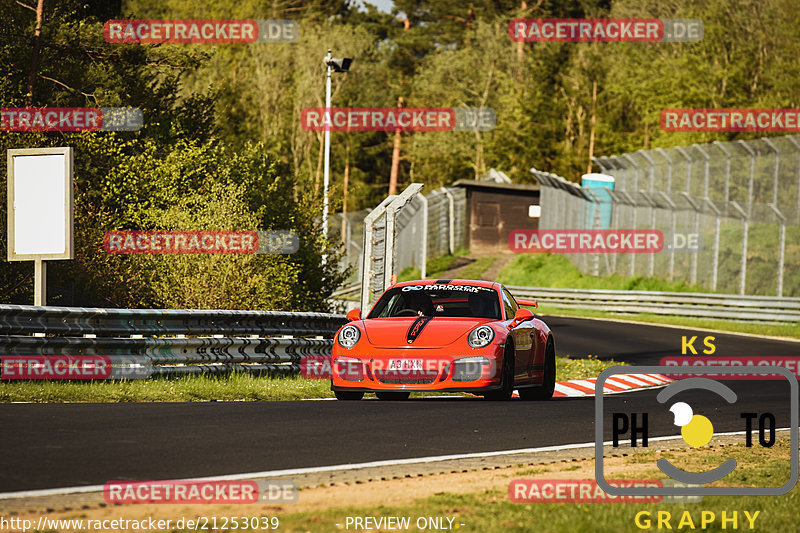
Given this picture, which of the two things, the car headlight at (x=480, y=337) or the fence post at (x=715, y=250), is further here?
the fence post at (x=715, y=250)

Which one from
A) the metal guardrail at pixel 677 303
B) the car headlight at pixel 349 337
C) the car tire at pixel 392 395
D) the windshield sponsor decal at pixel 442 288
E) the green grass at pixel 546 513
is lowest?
the metal guardrail at pixel 677 303

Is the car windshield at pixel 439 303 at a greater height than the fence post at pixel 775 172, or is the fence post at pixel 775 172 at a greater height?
the fence post at pixel 775 172

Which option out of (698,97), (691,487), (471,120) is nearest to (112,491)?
(691,487)

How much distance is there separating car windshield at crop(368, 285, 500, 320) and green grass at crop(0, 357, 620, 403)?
1.43 meters

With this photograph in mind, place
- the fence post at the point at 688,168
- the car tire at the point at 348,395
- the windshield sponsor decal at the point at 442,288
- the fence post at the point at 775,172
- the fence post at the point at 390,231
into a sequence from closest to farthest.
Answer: the car tire at the point at 348,395 → the windshield sponsor decal at the point at 442,288 → the fence post at the point at 390,231 → the fence post at the point at 775,172 → the fence post at the point at 688,168

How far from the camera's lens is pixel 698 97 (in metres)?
59.1

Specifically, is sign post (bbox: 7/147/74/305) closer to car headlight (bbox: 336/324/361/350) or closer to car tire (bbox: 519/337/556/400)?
car headlight (bbox: 336/324/361/350)

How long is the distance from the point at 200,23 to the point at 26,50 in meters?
34.8

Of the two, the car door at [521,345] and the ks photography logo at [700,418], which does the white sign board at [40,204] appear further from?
the ks photography logo at [700,418]

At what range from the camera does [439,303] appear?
47.1 feet

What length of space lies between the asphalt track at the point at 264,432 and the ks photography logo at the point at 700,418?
0.40ft

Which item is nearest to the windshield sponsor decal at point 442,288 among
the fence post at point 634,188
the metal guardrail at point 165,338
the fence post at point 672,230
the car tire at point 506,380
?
the car tire at point 506,380

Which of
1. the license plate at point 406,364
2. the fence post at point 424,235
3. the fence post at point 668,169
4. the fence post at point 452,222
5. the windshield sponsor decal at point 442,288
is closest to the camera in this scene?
the license plate at point 406,364

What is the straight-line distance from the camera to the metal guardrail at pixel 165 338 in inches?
517
